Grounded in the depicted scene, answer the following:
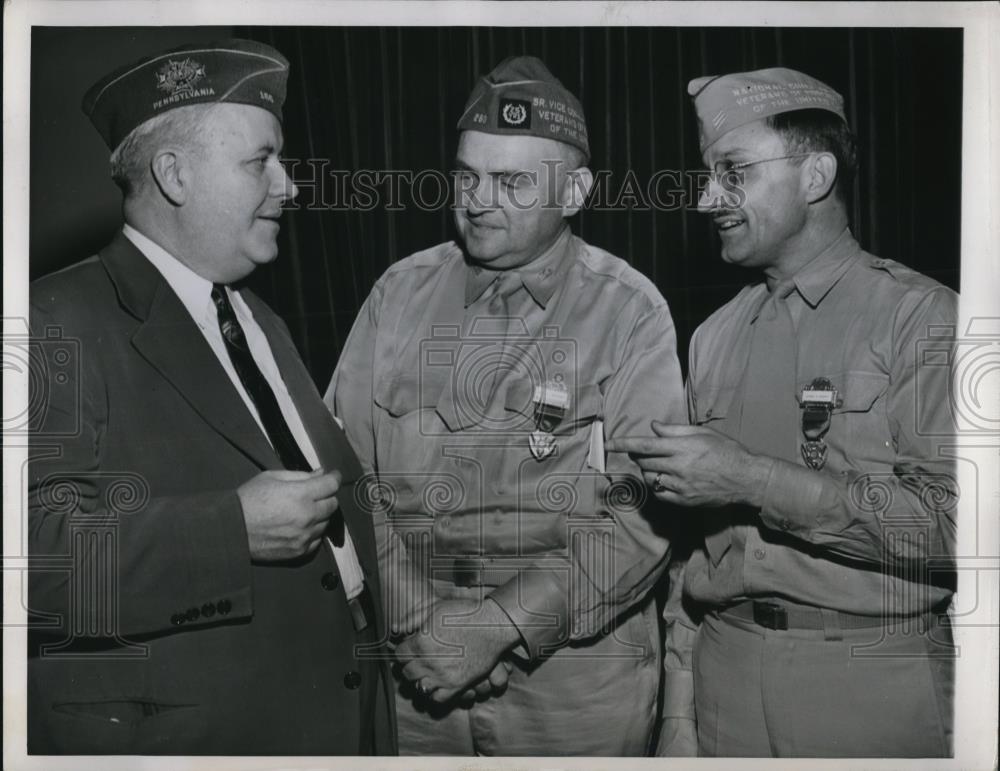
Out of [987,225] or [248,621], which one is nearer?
[248,621]

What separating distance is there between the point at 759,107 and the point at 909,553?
149 centimetres

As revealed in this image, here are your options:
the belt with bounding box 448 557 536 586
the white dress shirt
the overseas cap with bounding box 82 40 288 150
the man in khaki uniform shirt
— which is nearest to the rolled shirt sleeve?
the man in khaki uniform shirt

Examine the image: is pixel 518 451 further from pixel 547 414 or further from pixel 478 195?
pixel 478 195

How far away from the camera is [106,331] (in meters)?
3.54

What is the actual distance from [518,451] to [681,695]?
3.07ft

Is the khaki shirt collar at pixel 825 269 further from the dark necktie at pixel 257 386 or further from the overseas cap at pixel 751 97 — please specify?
the dark necktie at pixel 257 386

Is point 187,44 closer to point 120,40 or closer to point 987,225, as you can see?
point 120,40

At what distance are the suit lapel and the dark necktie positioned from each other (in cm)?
6

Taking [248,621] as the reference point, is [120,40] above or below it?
above

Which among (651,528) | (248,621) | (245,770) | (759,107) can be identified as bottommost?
(245,770)

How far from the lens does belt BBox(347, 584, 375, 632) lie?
143 inches

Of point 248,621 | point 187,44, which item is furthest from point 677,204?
point 248,621

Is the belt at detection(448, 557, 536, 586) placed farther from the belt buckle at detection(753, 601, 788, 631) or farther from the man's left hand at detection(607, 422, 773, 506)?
the belt buckle at detection(753, 601, 788, 631)

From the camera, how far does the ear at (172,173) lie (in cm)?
360
